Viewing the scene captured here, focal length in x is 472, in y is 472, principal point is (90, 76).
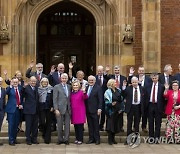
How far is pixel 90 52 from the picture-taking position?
19328 mm

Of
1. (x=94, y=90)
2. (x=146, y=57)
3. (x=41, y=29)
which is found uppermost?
(x=41, y=29)

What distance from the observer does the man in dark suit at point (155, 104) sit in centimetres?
1201

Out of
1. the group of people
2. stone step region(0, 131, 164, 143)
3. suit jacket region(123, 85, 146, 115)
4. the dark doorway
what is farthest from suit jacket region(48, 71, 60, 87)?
the dark doorway

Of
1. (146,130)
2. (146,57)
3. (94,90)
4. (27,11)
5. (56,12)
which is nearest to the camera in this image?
(94,90)

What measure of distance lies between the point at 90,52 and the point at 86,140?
7.49m

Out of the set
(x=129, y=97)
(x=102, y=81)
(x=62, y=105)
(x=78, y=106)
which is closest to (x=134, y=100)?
(x=129, y=97)

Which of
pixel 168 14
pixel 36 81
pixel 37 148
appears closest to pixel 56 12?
pixel 168 14

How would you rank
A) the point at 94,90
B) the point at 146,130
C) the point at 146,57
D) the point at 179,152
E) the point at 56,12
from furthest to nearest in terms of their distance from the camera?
the point at 56,12 < the point at 146,57 < the point at 146,130 < the point at 94,90 < the point at 179,152

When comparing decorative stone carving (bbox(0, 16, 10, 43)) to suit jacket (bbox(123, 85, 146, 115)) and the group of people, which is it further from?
suit jacket (bbox(123, 85, 146, 115))

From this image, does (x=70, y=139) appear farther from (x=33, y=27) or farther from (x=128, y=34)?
(x=33, y=27)

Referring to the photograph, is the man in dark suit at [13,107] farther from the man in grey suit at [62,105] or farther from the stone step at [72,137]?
the man in grey suit at [62,105]

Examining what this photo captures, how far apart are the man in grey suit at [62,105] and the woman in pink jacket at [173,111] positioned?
98.9 inches

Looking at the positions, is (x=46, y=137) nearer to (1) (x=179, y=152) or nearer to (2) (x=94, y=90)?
(2) (x=94, y=90)

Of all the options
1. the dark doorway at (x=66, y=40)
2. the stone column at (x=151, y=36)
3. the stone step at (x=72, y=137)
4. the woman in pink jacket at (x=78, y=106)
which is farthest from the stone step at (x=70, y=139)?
the dark doorway at (x=66, y=40)
